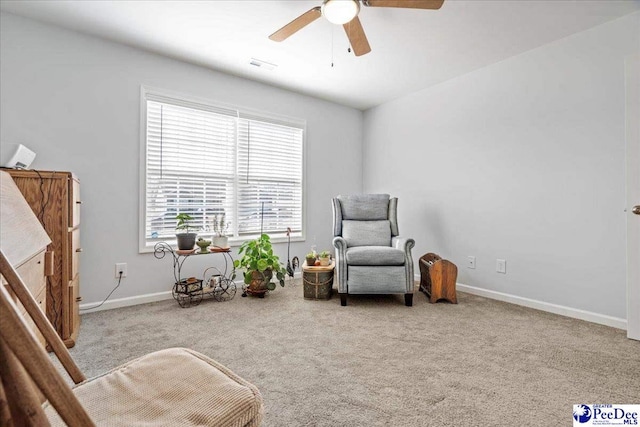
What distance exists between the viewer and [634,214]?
7.13 ft

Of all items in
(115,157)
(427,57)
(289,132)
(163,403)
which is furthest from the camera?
(289,132)

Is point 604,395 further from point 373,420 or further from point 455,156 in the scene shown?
point 455,156

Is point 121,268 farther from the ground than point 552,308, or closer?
farther from the ground

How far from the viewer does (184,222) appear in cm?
307

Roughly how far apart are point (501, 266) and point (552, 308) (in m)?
0.53

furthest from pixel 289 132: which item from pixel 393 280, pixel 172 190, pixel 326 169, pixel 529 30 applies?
pixel 529 30

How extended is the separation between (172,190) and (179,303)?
1.12 m

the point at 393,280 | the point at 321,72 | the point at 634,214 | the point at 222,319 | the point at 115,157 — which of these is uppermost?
the point at 321,72

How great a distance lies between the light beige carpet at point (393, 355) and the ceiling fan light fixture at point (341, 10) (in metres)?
2.10

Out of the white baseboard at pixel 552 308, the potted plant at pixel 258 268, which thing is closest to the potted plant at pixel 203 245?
the potted plant at pixel 258 268

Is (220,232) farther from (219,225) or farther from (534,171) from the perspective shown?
(534,171)

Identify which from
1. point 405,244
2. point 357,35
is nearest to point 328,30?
point 357,35

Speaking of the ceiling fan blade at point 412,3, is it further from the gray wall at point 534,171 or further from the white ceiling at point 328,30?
the gray wall at point 534,171

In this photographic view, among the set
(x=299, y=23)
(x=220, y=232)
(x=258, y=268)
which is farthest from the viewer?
(x=220, y=232)
